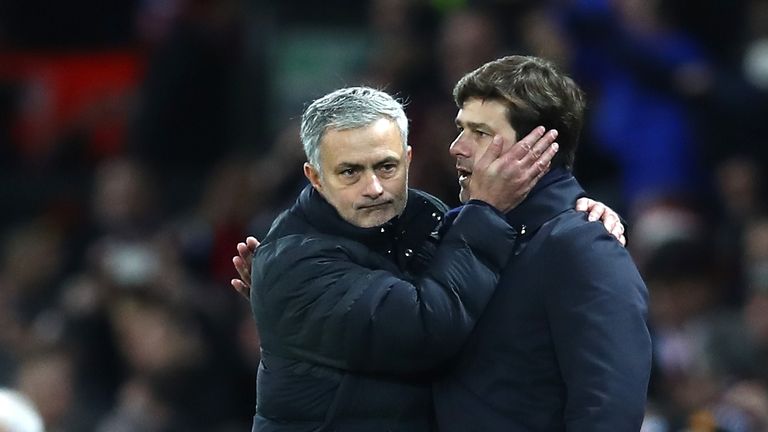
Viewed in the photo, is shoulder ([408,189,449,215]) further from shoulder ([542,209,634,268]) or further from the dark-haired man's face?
shoulder ([542,209,634,268])

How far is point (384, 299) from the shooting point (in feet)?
11.5

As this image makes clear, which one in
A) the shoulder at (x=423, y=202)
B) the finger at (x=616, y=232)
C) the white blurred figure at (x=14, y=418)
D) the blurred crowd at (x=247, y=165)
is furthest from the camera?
the blurred crowd at (x=247, y=165)

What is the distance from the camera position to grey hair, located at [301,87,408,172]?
363 cm

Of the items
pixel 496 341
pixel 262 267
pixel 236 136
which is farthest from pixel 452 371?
pixel 236 136

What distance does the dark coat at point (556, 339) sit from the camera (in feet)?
11.2

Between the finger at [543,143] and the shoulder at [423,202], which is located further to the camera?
the shoulder at [423,202]

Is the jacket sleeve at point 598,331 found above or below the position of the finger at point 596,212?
below

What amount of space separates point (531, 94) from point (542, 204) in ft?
0.81

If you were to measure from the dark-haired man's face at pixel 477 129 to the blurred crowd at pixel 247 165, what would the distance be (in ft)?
5.28

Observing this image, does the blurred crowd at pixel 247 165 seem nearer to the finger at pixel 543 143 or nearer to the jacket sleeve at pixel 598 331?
the jacket sleeve at pixel 598 331

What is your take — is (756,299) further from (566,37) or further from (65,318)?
(65,318)

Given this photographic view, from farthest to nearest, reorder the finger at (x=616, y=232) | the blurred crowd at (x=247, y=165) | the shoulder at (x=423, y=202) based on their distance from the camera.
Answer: the blurred crowd at (x=247, y=165)
the shoulder at (x=423, y=202)
the finger at (x=616, y=232)

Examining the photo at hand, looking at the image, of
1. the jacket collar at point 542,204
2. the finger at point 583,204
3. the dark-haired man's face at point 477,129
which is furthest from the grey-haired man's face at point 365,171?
the finger at point 583,204

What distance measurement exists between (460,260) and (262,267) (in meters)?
0.48
